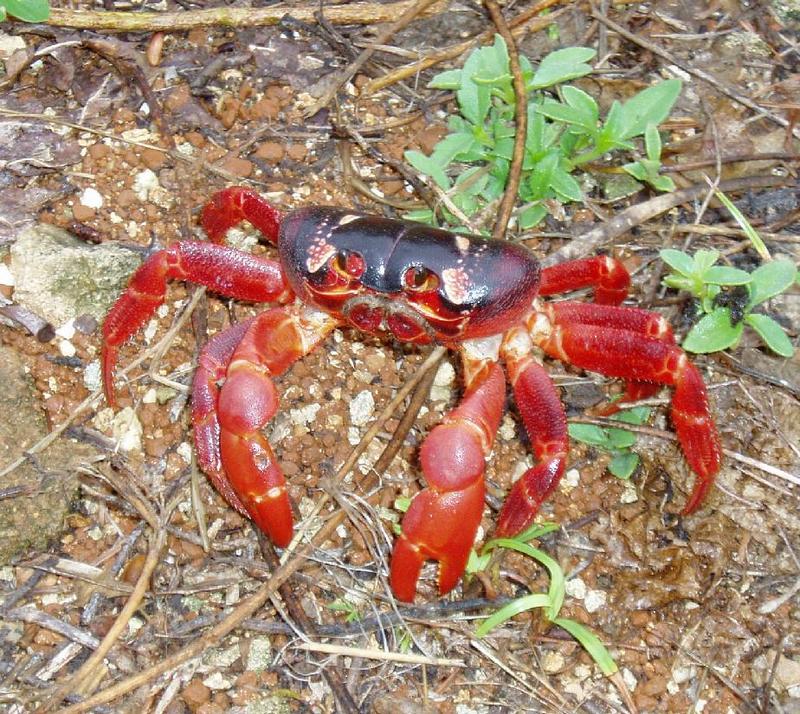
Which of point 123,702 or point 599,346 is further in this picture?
point 599,346

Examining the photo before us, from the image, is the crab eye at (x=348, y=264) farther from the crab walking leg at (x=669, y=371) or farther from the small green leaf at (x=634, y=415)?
the small green leaf at (x=634, y=415)

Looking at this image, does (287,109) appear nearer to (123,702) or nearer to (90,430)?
(90,430)

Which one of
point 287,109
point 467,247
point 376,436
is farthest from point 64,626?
point 287,109

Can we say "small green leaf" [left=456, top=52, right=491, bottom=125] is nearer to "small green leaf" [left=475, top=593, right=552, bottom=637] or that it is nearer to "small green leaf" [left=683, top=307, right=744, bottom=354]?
"small green leaf" [left=683, top=307, right=744, bottom=354]

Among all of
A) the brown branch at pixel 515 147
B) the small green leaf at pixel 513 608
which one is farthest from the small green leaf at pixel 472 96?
the small green leaf at pixel 513 608

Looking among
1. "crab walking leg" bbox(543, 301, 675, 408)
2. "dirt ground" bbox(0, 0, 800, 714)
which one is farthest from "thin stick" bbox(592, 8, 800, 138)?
"crab walking leg" bbox(543, 301, 675, 408)

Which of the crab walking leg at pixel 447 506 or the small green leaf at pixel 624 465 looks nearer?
the crab walking leg at pixel 447 506
